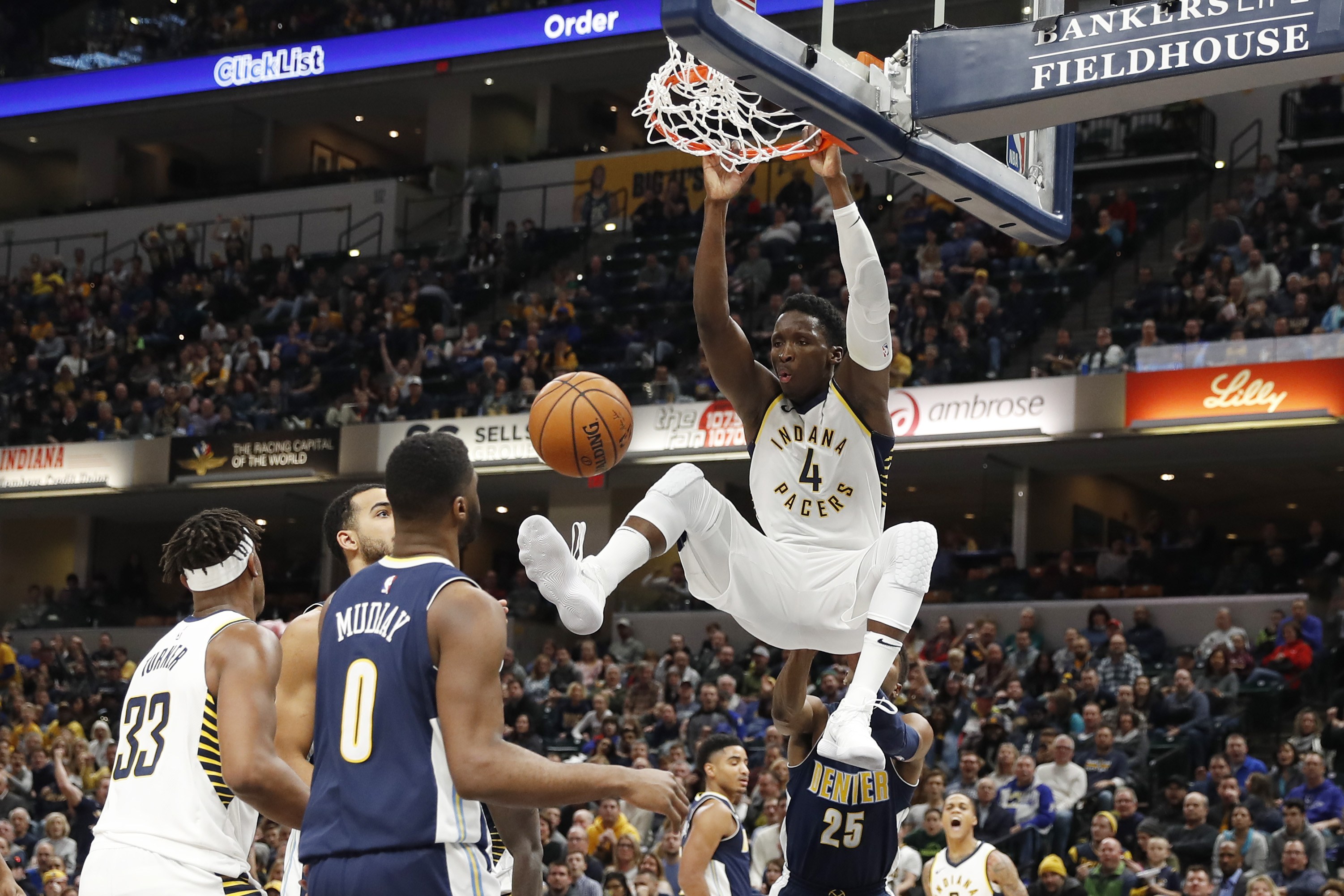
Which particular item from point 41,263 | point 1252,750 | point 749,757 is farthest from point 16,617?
point 1252,750

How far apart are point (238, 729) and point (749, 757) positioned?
11056 millimetres

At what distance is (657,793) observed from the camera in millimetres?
3910

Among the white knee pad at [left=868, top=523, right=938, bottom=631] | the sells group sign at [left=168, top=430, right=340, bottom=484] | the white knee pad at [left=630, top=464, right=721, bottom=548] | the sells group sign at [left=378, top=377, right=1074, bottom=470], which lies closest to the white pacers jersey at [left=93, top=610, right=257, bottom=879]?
the white knee pad at [left=630, top=464, right=721, bottom=548]

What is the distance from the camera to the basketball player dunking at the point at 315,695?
5.21 meters

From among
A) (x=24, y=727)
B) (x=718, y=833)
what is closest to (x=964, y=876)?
(x=718, y=833)

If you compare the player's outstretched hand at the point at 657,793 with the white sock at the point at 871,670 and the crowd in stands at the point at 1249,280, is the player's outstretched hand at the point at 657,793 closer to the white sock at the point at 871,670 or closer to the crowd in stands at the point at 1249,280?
the white sock at the point at 871,670

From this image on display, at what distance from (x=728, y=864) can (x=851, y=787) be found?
72.5 inches

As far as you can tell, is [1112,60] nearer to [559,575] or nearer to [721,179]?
[721,179]

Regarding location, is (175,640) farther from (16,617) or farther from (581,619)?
(16,617)

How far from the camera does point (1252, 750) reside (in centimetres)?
1469

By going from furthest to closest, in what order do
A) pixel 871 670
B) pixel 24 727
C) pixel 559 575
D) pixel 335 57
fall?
1. pixel 335 57
2. pixel 24 727
3. pixel 871 670
4. pixel 559 575

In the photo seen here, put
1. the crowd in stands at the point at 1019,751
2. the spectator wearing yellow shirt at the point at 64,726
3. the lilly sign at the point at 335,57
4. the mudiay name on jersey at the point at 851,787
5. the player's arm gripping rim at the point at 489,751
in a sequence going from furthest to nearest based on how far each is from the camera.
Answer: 1. the lilly sign at the point at 335,57
2. the spectator wearing yellow shirt at the point at 64,726
3. the crowd in stands at the point at 1019,751
4. the mudiay name on jersey at the point at 851,787
5. the player's arm gripping rim at the point at 489,751

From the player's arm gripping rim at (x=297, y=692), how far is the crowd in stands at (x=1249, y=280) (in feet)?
48.2

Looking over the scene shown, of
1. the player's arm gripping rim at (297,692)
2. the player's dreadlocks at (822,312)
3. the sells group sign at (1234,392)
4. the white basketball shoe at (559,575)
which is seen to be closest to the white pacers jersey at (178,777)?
the player's arm gripping rim at (297,692)
